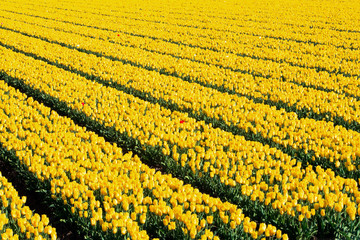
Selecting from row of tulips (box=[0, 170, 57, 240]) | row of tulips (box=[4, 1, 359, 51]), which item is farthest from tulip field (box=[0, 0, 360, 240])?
row of tulips (box=[4, 1, 359, 51])

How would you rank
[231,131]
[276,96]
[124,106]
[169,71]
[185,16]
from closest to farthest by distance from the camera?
[231,131]
[124,106]
[276,96]
[169,71]
[185,16]

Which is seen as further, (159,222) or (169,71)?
(169,71)

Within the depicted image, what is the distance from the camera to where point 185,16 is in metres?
25.4

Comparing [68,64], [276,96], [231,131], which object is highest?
[276,96]

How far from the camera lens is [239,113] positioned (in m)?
7.23

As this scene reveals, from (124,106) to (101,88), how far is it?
1.72 meters

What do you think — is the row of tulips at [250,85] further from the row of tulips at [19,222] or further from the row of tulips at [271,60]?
the row of tulips at [19,222]

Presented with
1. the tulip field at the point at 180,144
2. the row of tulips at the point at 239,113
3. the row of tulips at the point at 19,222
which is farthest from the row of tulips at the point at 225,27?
the row of tulips at the point at 19,222

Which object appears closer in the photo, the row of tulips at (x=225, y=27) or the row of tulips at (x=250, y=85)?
the row of tulips at (x=250, y=85)

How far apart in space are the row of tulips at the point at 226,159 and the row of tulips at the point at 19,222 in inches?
85.7

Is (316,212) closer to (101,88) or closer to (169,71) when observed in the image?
(101,88)

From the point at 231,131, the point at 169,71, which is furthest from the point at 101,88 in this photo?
the point at 231,131

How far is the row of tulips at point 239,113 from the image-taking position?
220 inches

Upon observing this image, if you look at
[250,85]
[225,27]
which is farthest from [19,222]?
[225,27]
